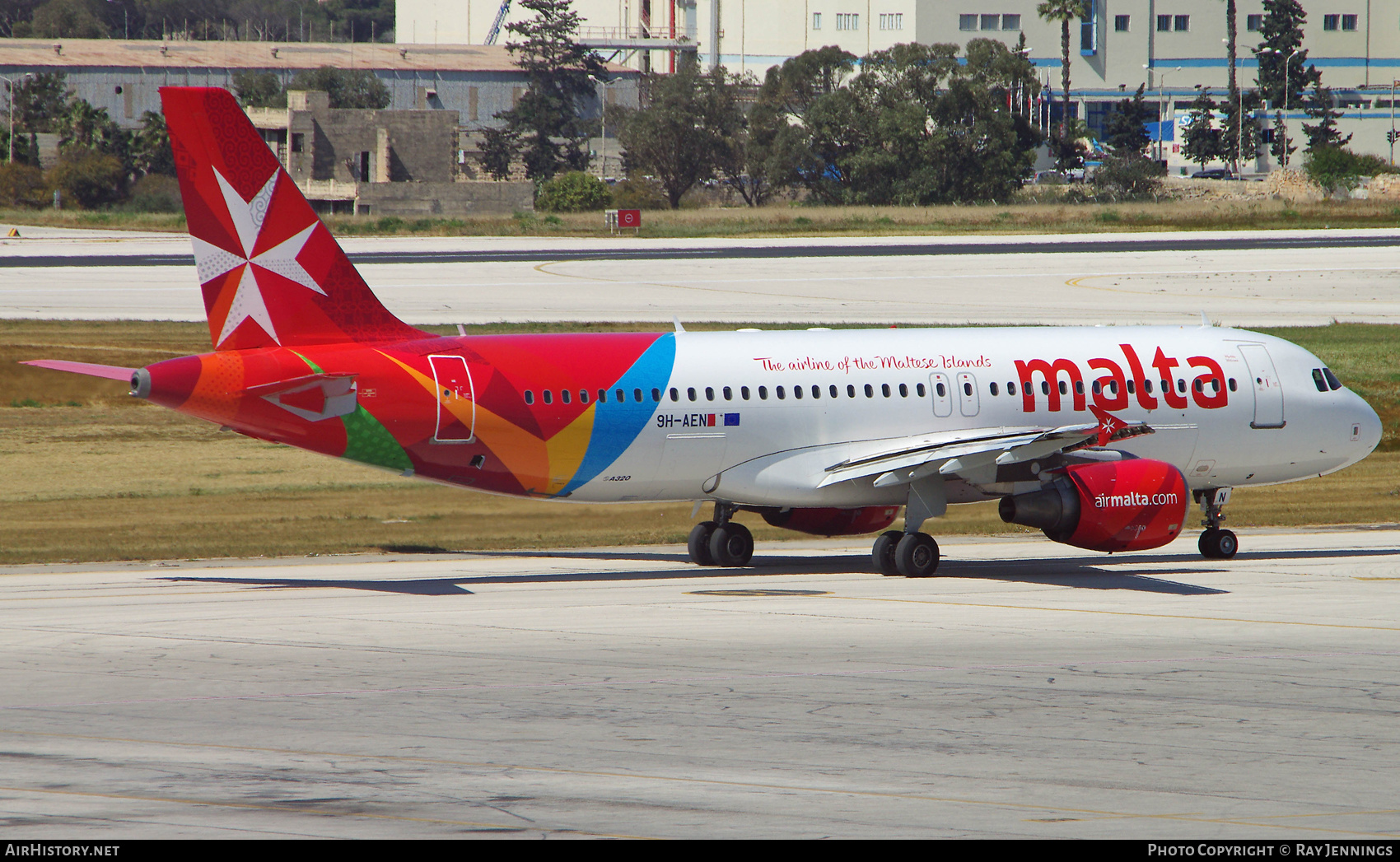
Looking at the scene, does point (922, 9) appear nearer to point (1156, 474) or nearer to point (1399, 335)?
point (1399, 335)

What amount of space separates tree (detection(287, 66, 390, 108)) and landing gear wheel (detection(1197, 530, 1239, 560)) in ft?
491

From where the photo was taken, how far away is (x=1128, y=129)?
563 feet

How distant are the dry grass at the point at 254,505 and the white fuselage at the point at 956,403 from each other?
5.65m

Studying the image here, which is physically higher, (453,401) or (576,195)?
(576,195)

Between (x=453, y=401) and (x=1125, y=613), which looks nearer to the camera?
(x=1125, y=613)

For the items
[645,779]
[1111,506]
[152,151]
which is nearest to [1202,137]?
[152,151]

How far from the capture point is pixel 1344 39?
188 metres

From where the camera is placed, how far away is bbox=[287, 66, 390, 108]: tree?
570ft

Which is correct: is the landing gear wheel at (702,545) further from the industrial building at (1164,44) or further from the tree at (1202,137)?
the tree at (1202,137)

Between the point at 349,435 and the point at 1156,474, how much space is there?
14361mm

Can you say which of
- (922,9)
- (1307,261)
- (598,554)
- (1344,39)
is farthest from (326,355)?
(1344,39)

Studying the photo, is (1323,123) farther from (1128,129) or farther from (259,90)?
(259,90)

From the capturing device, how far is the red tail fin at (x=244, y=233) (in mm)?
27750

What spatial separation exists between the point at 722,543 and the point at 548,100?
144m
